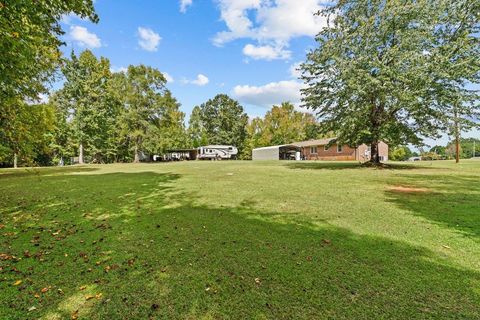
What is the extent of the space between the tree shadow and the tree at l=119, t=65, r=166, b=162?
1390 inches

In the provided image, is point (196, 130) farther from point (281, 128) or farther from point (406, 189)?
point (406, 189)

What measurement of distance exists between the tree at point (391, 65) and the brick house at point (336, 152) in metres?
19.5

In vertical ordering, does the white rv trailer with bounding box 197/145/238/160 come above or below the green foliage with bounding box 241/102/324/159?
below

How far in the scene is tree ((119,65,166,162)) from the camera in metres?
37.8

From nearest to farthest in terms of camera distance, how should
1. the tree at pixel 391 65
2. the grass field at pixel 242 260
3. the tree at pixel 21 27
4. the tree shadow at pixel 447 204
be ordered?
the grass field at pixel 242 260 → the tree at pixel 21 27 → the tree shadow at pixel 447 204 → the tree at pixel 391 65

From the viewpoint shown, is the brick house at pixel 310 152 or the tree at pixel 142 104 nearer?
the tree at pixel 142 104

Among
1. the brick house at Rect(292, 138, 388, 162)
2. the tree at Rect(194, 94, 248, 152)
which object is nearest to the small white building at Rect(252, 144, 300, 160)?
the brick house at Rect(292, 138, 388, 162)

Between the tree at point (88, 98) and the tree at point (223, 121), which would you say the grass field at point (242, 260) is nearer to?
the tree at point (88, 98)

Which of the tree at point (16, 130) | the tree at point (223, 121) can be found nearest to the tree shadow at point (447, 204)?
the tree at point (16, 130)

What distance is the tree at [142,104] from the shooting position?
124 feet

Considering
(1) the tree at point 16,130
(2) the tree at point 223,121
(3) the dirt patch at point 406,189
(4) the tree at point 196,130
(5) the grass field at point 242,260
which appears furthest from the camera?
(4) the tree at point 196,130

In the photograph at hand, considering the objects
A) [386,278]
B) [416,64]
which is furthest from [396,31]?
[386,278]

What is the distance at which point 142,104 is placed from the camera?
38.7 metres

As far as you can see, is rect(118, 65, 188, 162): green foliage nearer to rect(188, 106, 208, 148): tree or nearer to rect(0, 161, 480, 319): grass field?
rect(188, 106, 208, 148): tree
